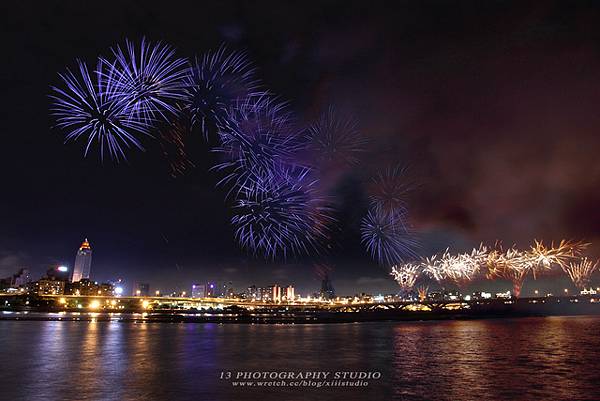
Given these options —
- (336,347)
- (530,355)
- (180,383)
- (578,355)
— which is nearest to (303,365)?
(180,383)

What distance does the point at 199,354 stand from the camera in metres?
29.5

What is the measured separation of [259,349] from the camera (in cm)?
3294

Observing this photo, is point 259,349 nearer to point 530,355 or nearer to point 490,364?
point 490,364

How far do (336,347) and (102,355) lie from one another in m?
19.2

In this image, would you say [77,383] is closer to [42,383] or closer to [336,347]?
[42,383]

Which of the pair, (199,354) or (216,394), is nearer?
(216,394)

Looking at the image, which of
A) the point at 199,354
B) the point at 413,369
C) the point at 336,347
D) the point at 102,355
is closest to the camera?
the point at 413,369

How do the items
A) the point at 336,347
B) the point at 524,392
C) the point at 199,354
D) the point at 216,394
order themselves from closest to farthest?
the point at 216,394 → the point at 524,392 → the point at 199,354 → the point at 336,347

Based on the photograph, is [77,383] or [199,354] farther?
[199,354]

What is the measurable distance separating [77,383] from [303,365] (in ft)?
40.8

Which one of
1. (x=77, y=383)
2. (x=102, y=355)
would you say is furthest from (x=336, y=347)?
(x=77, y=383)

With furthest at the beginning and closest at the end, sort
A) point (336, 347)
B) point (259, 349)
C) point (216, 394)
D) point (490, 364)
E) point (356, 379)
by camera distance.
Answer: point (336, 347) < point (259, 349) < point (490, 364) < point (356, 379) < point (216, 394)

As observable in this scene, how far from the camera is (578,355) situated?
31.3 metres

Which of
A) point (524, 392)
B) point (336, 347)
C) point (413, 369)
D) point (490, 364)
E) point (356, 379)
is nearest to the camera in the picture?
point (524, 392)
